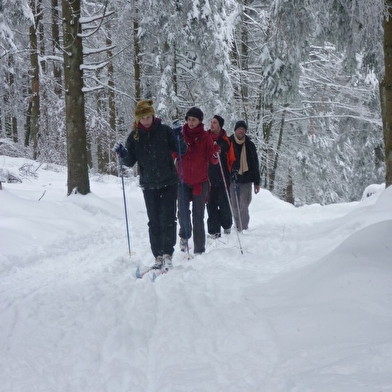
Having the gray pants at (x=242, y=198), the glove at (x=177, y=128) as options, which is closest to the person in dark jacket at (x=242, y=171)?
the gray pants at (x=242, y=198)

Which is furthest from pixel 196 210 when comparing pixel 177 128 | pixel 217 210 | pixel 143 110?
pixel 143 110

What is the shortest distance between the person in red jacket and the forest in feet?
8.84

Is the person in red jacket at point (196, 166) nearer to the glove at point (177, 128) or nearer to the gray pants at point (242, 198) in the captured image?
the glove at point (177, 128)

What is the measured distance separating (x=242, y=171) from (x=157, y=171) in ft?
9.87

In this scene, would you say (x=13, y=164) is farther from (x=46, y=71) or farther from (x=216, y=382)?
(x=216, y=382)

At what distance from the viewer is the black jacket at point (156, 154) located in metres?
5.03

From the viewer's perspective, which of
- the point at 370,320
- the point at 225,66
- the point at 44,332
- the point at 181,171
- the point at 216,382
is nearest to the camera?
the point at 216,382

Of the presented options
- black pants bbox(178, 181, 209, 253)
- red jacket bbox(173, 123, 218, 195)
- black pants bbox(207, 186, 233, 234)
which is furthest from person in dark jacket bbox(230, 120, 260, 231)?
red jacket bbox(173, 123, 218, 195)

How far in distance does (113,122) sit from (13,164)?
5270 mm

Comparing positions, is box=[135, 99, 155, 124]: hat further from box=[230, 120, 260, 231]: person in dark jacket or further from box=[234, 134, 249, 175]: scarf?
box=[234, 134, 249, 175]: scarf

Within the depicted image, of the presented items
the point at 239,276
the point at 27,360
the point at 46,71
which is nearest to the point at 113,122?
the point at 46,71

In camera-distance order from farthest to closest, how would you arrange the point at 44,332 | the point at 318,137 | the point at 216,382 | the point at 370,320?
1. the point at 318,137
2. the point at 44,332
3. the point at 370,320
4. the point at 216,382

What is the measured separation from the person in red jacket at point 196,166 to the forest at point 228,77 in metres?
2.69

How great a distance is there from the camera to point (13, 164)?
1484 cm
